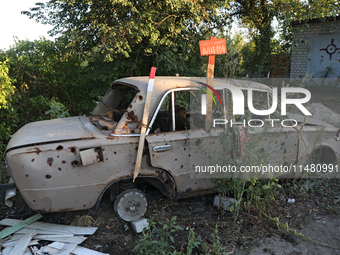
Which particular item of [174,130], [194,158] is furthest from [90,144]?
[194,158]

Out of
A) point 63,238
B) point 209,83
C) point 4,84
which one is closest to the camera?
point 63,238

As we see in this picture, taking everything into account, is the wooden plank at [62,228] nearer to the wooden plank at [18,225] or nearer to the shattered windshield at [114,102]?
the wooden plank at [18,225]

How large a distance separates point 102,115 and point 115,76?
3.52 metres

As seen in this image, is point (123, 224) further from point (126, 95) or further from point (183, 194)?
point (126, 95)

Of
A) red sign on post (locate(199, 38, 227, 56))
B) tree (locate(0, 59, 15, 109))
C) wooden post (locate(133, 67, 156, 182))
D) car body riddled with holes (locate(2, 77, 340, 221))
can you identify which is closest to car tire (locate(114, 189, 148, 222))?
car body riddled with holes (locate(2, 77, 340, 221))

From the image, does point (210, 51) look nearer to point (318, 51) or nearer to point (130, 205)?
point (130, 205)

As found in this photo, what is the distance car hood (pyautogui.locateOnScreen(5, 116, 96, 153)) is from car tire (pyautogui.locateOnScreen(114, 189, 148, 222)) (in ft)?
2.86

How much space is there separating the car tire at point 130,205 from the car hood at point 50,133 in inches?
34.4

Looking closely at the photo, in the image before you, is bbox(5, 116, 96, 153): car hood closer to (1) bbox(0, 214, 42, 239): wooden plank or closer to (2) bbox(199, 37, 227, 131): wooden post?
(1) bbox(0, 214, 42, 239): wooden plank

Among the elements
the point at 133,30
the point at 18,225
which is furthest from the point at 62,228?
the point at 133,30

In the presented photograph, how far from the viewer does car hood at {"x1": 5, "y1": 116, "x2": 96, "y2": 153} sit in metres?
3.06

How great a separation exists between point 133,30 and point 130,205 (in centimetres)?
487

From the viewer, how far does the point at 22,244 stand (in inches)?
118

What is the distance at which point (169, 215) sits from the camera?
3705 millimetres
